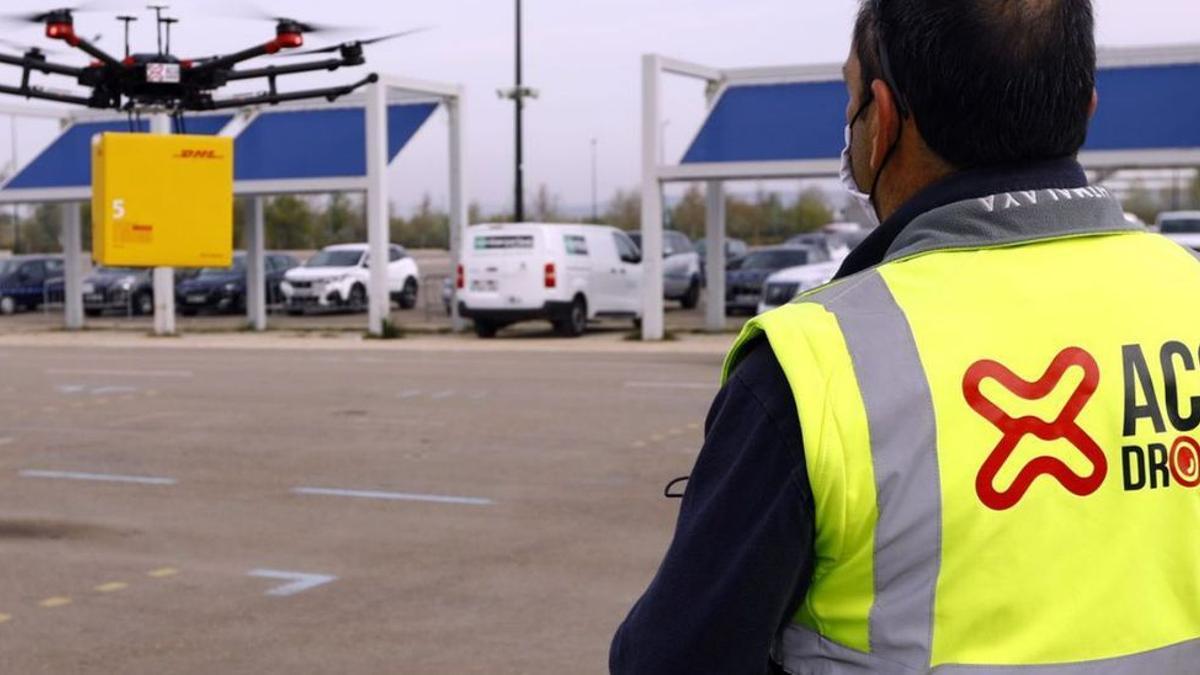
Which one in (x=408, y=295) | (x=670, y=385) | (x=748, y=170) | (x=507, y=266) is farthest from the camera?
(x=408, y=295)

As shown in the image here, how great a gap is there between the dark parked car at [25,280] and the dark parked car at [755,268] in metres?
18.3

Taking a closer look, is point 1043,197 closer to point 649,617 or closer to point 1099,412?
point 1099,412

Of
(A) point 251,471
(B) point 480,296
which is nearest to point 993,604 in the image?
(A) point 251,471

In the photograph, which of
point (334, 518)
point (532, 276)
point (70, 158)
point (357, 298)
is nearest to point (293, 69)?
point (334, 518)

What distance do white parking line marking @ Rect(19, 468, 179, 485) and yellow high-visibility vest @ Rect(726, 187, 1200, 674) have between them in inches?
397

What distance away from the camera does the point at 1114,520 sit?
188 cm

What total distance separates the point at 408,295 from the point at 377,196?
12078 mm

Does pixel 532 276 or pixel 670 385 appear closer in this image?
pixel 670 385

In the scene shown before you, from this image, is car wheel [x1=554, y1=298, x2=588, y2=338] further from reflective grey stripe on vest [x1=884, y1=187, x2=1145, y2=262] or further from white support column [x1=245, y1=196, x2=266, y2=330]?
reflective grey stripe on vest [x1=884, y1=187, x2=1145, y2=262]

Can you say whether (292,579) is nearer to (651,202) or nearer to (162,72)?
(162,72)

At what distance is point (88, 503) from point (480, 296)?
675 inches

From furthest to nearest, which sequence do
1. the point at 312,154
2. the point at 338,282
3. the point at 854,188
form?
1. the point at 338,282
2. the point at 312,154
3. the point at 854,188

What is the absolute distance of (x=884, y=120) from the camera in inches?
79.6

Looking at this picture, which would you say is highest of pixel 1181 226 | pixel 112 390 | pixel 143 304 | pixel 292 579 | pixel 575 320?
pixel 1181 226
